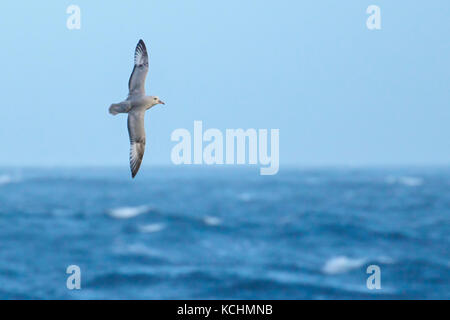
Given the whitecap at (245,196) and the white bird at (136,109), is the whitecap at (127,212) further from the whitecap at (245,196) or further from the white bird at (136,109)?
the white bird at (136,109)

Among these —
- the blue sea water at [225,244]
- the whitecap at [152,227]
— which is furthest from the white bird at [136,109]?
the whitecap at [152,227]

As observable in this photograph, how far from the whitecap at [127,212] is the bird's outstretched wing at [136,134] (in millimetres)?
129845

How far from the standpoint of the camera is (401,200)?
156 meters

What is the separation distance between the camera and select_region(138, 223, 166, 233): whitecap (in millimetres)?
122438

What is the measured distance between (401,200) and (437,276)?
6398cm

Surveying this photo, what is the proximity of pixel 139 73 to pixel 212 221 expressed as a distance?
117 meters

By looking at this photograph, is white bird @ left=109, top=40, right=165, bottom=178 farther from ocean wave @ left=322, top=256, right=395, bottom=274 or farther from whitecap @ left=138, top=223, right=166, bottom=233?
whitecap @ left=138, top=223, right=166, bottom=233

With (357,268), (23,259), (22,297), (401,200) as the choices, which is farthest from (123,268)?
(401,200)

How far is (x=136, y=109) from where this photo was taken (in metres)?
7.00

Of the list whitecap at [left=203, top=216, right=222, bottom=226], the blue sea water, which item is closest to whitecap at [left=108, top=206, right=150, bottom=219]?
the blue sea water

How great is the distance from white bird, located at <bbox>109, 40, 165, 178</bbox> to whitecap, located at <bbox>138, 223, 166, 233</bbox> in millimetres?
115578

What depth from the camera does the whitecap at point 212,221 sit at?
12231 cm
